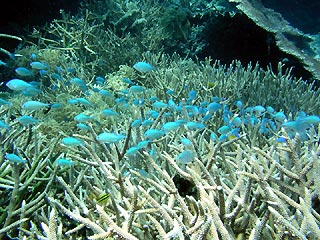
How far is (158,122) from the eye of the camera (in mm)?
4012

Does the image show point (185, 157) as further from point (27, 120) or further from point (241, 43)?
point (241, 43)

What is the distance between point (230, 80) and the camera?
21.9 ft

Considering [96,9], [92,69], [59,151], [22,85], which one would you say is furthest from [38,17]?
[59,151]

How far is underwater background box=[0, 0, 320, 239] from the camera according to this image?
2.11 metres

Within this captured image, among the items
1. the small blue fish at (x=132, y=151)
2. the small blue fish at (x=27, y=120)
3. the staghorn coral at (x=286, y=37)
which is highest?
the staghorn coral at (x=286, y=37)

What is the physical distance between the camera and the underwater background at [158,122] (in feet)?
6.93

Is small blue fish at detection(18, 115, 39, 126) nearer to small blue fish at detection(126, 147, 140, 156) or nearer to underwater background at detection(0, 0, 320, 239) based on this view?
underwater background at detection(0, 0, 320, 239)

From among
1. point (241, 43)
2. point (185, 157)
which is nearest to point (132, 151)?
point (185, 157)

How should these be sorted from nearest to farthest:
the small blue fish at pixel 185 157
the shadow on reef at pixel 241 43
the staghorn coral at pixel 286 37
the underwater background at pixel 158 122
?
the underwater background at pixel 158 122
the small blue fish at pixel 185 157
the staghorn coral at pixel 286 37
the shadow on reef at pixel 241 43

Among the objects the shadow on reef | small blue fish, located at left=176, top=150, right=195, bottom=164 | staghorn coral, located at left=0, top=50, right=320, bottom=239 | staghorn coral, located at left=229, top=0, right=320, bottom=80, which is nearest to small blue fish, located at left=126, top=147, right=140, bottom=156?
staghorn coral, located at left=0, top=50, right=320, bottom=239

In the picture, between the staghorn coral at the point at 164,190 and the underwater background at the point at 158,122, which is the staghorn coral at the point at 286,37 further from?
the staghorn coral at the point at 164,190

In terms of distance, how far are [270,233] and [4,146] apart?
2.55 meters

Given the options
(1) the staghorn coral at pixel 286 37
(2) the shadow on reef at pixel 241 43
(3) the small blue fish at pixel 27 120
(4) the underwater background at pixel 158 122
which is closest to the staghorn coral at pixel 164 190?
(4) the underwater background at pixel 158 122

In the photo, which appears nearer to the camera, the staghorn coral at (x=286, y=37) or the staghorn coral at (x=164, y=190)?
the staghorn coral at (x=164, y=190)
